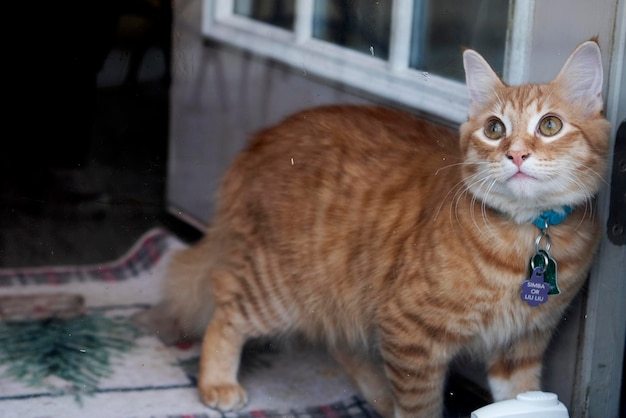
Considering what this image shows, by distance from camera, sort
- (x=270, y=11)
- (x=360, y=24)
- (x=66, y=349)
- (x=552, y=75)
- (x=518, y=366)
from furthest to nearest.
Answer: (x=270, y=11) → (x=66, y=349) → (x=360, y=24) → (x=518, y=366) → (x=552, y=75)

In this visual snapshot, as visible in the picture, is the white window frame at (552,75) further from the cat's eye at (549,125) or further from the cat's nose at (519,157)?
the cat's nose at (519,157)

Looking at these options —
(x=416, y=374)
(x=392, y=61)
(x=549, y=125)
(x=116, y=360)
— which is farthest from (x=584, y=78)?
(x=116, y=360)

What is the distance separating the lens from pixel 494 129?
5.91ft

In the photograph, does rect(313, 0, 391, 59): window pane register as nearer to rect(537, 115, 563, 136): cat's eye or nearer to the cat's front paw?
rect(537, 115, 563, 136): cat's eye

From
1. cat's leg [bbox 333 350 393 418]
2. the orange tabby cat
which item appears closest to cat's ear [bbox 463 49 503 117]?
the orange tabby cat

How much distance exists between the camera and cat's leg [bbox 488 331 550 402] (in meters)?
2.05

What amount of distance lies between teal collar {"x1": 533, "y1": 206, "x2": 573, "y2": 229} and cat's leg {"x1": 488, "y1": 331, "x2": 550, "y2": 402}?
0.31 metres

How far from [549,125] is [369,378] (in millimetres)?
875

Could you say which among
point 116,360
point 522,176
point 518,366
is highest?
point 522,176

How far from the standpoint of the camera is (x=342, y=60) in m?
2.29

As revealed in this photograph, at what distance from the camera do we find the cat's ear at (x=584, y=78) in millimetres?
1726

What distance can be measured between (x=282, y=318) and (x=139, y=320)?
528 mm

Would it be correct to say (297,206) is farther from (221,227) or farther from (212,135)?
(212,135)

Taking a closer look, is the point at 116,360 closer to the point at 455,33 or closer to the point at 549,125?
the point at 455,33
